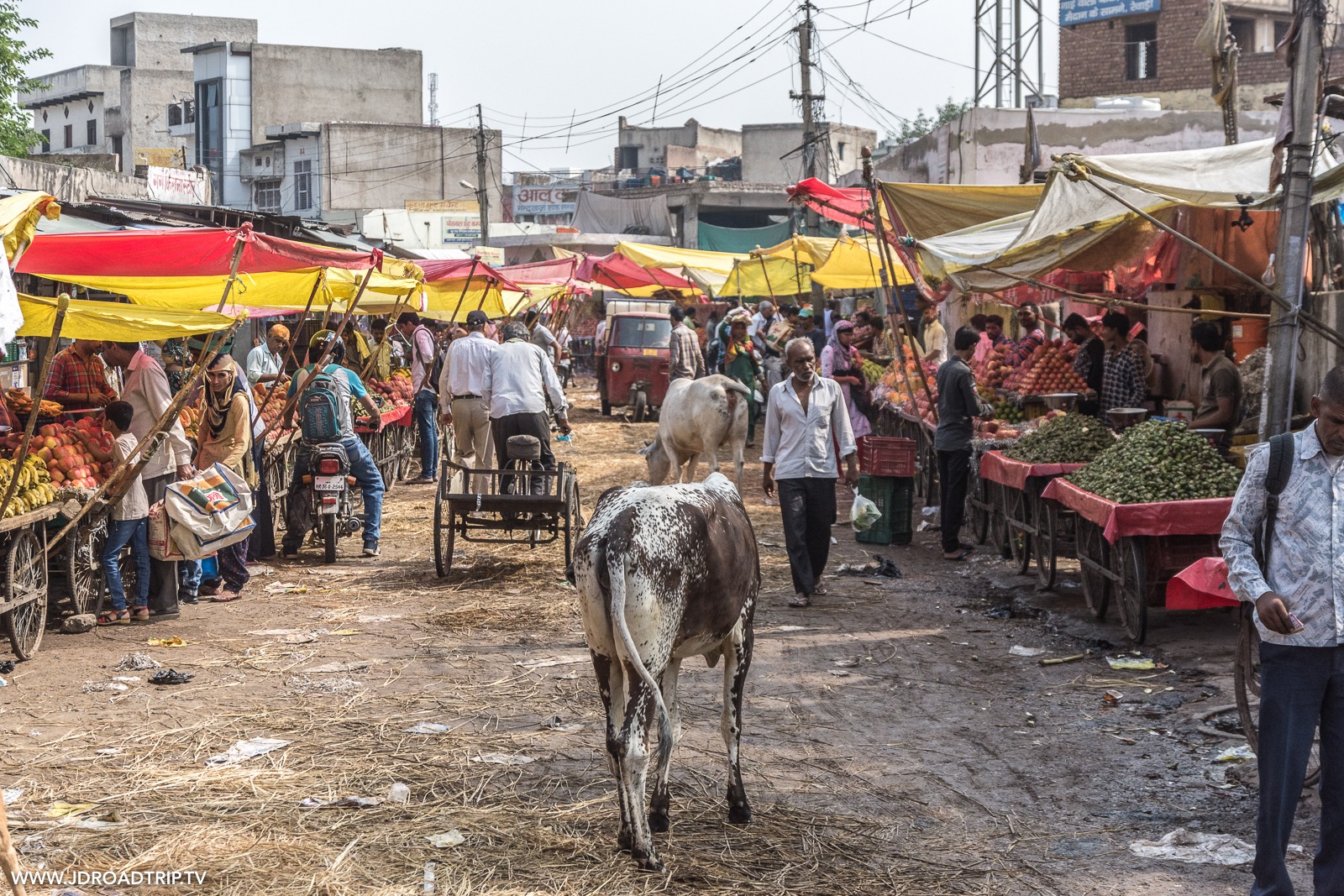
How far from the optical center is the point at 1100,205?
10258 millimetres

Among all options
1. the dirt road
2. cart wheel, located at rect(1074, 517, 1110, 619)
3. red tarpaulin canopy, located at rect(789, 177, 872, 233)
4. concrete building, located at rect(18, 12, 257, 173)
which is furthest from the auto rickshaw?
concrete building, located at rect(18, 12, 257, 173)

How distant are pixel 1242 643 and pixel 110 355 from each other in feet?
27.0

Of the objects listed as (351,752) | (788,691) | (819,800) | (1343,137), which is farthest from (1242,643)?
(1343,137)

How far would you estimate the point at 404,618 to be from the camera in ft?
33.0

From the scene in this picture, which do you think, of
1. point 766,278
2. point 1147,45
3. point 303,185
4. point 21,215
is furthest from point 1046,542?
point 303,185

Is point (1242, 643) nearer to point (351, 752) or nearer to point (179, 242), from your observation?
point (351, 752)

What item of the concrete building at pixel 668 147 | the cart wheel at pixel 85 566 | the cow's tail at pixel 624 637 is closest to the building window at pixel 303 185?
the concrete building at pixel 668 147

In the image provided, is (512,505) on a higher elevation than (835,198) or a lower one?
lower

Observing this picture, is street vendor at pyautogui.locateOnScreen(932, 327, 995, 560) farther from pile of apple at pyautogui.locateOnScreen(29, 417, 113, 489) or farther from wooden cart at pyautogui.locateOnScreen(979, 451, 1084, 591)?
pile of apple at pyautogui.locateOnScreen(29, 417, 113, 489)

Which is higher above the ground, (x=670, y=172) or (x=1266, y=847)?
(x=670, y=172)

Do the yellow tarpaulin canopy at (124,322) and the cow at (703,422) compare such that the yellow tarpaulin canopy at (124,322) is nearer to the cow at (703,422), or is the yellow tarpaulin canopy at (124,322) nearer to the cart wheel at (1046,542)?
the cow at (703,422)

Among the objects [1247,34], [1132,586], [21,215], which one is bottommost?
[1132,586]

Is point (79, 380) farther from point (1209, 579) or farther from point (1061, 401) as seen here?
point (1209, 579)

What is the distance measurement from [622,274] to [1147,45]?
1698 centimetres
